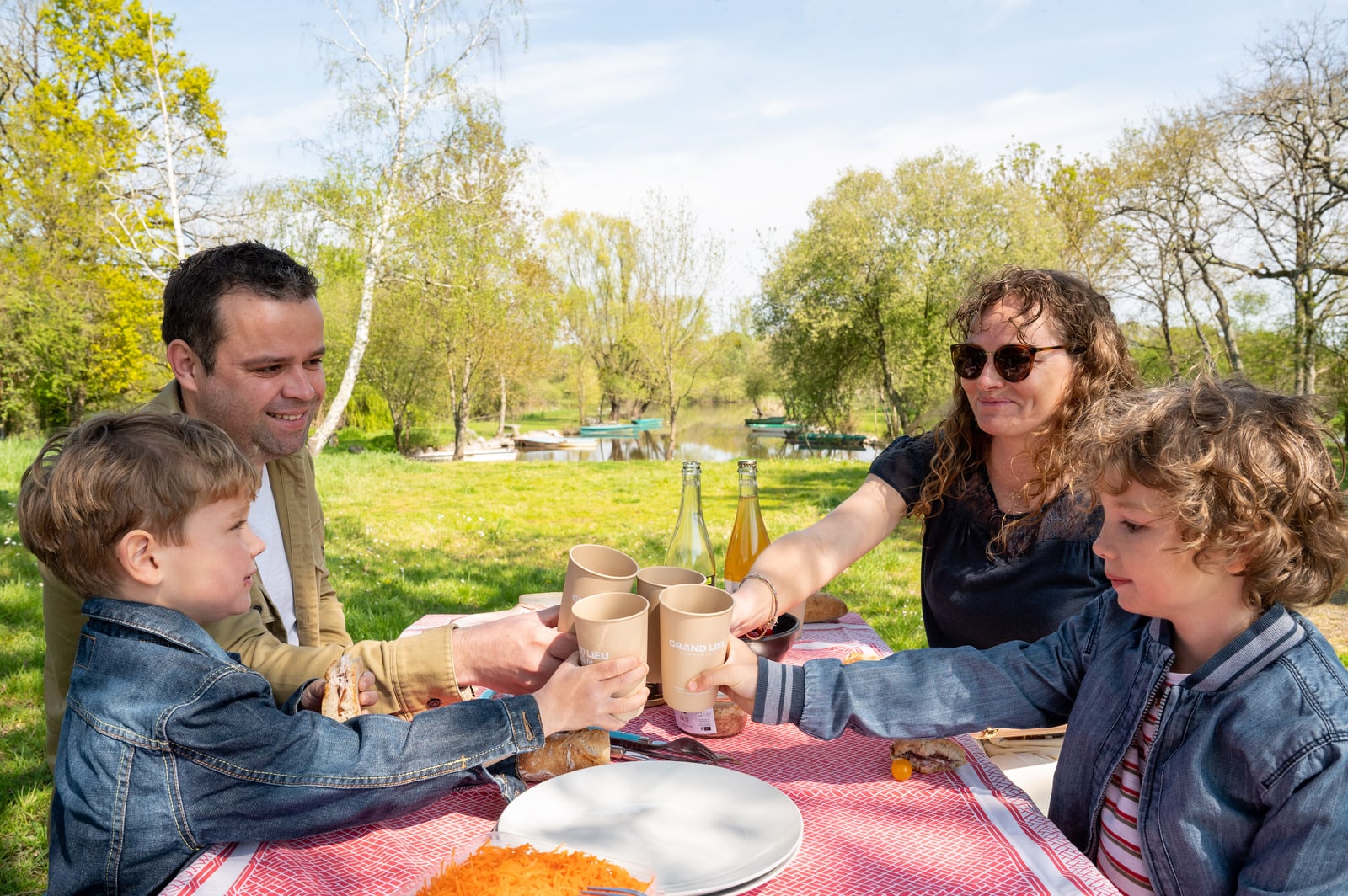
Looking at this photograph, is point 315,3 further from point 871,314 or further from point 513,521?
point 871,314

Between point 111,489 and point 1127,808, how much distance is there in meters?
1.98

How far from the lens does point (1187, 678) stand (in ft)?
4.97

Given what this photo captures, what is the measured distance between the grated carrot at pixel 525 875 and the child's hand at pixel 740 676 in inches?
21.0

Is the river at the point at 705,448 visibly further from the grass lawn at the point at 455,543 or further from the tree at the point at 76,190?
the tree at the point at 76,190

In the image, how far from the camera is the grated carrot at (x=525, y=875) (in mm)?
1039

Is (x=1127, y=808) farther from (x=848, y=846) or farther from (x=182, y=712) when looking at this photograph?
(x=182, y=712)

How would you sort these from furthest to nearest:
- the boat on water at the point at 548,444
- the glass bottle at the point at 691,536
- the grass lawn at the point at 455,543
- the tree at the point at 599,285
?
the tree at the point at 599,285, the boat on water at the point at 548,444, the grass lawn at the point at 455,543, the glass bottle at the point at 691,536

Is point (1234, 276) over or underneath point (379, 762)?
over

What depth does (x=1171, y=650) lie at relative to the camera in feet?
5.20

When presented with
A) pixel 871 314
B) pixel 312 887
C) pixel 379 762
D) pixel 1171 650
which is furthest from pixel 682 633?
pixel 871 314

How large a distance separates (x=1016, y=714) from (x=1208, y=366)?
2.78ft

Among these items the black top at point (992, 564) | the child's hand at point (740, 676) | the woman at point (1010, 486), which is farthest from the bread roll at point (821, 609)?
the child's hand at point (740, 676)

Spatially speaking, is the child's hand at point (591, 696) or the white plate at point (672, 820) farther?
the child's hand at point (591, 696)

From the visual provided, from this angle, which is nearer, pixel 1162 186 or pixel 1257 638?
pixel 1257 638
